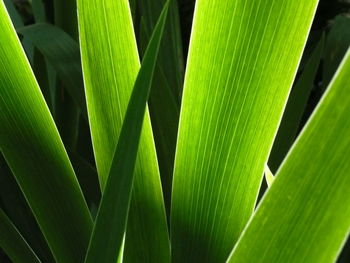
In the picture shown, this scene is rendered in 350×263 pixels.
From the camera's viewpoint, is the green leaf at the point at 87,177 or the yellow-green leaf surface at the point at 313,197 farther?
the green leaf at the point at 87,177

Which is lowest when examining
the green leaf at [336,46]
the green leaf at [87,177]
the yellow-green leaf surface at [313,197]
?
the green leaf at [87,177]

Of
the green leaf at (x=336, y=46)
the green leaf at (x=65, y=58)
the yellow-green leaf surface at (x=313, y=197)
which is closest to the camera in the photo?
the yellow-green leaf surface at (x=313, y=197)

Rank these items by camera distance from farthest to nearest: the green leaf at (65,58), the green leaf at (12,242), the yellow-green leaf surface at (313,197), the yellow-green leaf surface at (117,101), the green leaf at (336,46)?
the green leaf at (336,46) → the green leaf at (65,58) → the green leaf at (12,242) → the yellow-green leaf surface at (117,101) → the yellow-green leaf surface at (313,197)

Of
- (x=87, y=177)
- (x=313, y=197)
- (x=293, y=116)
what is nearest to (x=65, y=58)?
(x=87, y=177)

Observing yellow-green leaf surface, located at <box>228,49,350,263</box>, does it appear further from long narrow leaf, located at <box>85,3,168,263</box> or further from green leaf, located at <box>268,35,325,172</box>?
green leaf, located at <box>268,35,325,172</box>

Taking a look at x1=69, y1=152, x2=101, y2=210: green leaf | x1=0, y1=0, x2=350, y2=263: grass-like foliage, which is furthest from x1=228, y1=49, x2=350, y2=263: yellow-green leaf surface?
x1=69, y1=152, x2=101, y2=210: green leaf

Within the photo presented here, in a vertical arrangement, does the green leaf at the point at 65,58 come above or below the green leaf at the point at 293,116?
above

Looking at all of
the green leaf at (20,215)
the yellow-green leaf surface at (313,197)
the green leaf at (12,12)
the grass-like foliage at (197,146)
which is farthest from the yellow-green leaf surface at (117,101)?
the green leaf at (12,12)

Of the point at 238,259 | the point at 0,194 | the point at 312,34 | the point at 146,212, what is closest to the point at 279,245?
the point at 238,259

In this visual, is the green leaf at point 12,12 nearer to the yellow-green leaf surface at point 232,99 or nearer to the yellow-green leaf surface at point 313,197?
the yellow-green leaf surface at point 232,99
